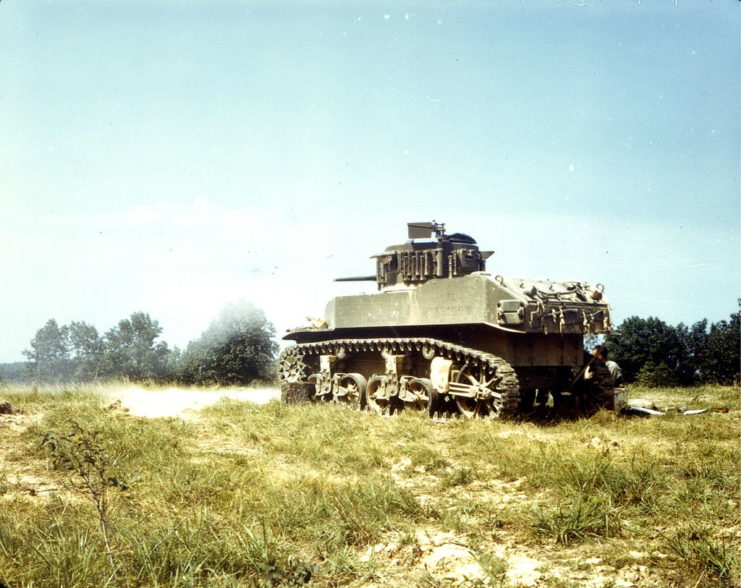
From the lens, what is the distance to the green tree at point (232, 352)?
87.8 feet

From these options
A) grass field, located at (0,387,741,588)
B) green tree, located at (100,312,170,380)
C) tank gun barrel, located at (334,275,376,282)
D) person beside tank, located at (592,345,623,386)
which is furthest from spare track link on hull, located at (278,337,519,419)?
green tree, located at (100,312,170,380)

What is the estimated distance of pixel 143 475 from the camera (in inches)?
257

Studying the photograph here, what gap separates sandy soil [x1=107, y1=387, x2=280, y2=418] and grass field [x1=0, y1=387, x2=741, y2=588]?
401 centimetres

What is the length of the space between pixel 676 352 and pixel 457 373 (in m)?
13.2

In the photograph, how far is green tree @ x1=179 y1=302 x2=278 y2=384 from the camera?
87.8ft

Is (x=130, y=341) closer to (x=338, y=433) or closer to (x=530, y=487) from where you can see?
(x=338, y=433)

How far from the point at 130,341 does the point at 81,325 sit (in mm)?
4641

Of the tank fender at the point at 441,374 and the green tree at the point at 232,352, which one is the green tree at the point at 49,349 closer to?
the green tree at the point at 232,352

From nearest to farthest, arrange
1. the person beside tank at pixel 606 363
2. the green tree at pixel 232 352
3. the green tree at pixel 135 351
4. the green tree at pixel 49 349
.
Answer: the person beside tank at pixel 606 363
the green tree at pixel 232 352
the green tree at pixel 135 351
the green tree at pixel 49 349

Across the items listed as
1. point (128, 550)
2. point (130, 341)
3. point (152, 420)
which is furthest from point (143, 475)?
point (130, 341)

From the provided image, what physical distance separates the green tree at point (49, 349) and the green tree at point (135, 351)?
597 centimetres

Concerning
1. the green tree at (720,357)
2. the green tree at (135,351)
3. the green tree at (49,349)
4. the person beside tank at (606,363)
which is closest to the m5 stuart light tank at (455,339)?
the person beside tank at (606,363)

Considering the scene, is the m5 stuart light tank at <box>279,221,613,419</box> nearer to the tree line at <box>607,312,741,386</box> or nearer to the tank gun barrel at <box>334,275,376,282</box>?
the tank gun barrel at <box>334,275,376,282</box>

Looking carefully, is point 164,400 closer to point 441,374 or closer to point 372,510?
point 441,374
